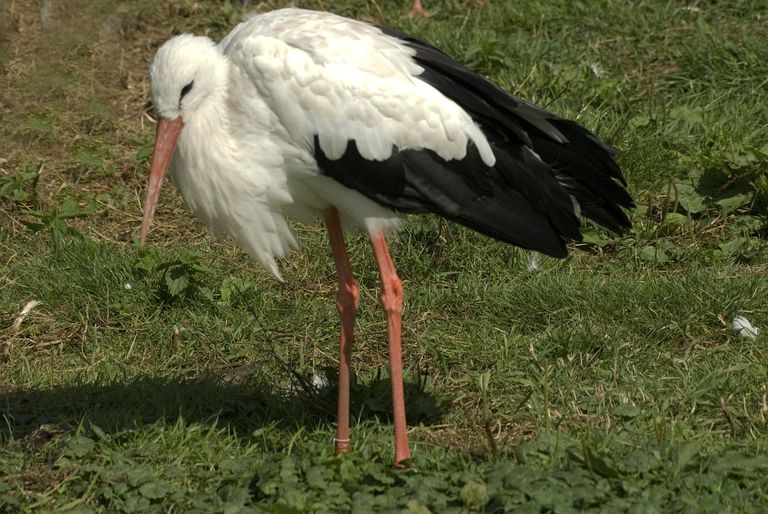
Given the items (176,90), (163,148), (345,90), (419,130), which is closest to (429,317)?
(419,130)

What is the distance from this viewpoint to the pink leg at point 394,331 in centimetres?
478

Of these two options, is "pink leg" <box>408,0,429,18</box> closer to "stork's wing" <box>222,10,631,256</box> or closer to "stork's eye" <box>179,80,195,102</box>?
"stork's wing" <box>222,10,631,256</box>

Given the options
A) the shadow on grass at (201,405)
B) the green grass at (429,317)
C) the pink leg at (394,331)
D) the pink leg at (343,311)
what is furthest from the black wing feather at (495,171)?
the shadow on grass at (201,405)

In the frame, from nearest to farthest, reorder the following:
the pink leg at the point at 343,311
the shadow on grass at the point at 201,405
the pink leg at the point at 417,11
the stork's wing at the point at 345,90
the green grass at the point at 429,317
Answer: the green grass at the point at 429,317
the stork's wing at the point at 345,90
the pink leg at the point at 343,311
the shadow on grass at the point at 201,405
the pink leg at the point at 417,11

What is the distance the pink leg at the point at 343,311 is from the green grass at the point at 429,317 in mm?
95

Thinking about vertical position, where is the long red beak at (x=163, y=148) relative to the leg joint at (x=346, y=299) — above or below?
above

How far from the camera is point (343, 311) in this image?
5.27m

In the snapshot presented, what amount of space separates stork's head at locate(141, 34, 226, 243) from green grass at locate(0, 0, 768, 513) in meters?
0.98

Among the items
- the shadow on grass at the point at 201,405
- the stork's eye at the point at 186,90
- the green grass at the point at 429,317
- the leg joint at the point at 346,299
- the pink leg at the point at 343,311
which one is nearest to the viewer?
the green grass at the point at 429,317

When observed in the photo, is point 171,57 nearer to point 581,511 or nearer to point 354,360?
point 354,360

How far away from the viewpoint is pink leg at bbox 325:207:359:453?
4.95m

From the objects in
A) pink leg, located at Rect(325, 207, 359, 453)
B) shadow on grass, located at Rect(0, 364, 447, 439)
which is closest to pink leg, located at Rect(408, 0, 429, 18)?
pink leg, located at Rect(325, 207, 359, 453)

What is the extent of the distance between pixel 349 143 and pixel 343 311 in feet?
2.86

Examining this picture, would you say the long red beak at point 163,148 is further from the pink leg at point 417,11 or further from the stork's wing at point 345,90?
the pink leg at point 417,11
